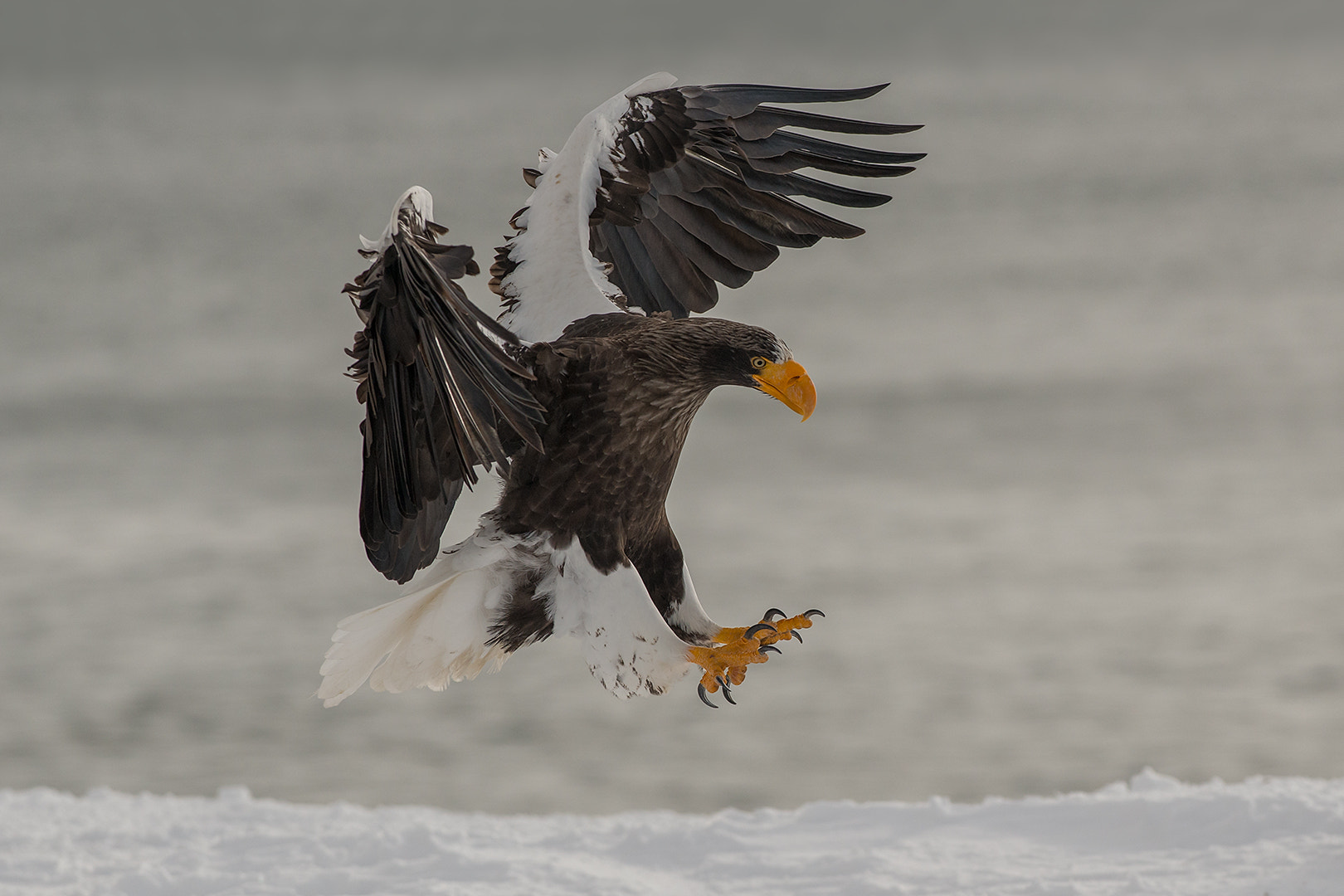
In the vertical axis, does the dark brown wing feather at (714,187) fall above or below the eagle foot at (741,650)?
above

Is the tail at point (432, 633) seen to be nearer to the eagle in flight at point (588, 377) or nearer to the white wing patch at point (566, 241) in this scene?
the eagle in flight at point (588, 377)

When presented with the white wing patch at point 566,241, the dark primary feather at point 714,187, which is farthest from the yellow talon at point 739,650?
the dark primary feather at point 714,187

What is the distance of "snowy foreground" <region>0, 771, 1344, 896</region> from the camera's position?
4305 mm

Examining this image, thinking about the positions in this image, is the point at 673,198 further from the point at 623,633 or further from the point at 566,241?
the point at 623,633

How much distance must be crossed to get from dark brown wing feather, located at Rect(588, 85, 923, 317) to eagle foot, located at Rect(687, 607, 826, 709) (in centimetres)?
100

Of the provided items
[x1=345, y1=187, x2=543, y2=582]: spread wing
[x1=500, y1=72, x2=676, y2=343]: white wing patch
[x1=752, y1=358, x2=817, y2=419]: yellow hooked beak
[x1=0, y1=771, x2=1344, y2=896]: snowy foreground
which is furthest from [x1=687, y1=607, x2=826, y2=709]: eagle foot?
[x1=0, y1=771, x2=1344, y2=896]: snowy foreground

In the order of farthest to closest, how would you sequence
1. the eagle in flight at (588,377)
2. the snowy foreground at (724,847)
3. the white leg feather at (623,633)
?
1. the snowy foreground at (724,847)
2. the white leg feather at (623,633)
3. the eagle in flight at (588,377)

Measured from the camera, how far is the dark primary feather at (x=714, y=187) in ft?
11.9

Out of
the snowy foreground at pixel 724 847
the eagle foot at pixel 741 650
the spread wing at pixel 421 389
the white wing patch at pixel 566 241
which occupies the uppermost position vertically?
the white wing patch at pixel 566 241

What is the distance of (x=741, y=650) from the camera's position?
3250mm

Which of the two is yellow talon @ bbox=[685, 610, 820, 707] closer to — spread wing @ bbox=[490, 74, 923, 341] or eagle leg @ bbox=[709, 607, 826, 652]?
eagle leg @ bbox=[709, 607, 826, 652]

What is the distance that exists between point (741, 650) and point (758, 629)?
0.26 ft

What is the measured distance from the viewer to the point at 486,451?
10.1 ft

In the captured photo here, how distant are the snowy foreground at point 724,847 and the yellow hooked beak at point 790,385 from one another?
1738 millimetres
